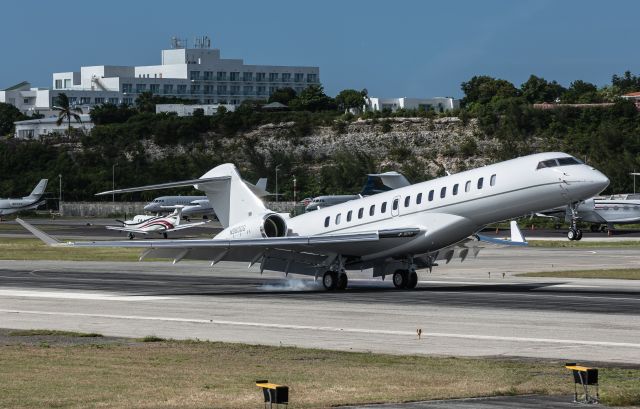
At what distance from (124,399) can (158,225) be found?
267 feet

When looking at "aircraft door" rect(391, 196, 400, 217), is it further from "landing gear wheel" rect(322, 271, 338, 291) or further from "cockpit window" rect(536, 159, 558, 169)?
"cockpit window" rect(536, 159, 558, 169)

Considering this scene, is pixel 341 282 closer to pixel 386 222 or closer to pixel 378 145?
pixel 386 222

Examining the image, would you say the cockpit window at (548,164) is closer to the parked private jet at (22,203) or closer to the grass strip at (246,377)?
the grass strip at (246,377)

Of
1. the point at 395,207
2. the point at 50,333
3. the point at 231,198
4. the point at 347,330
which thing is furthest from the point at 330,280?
the point at 50,333

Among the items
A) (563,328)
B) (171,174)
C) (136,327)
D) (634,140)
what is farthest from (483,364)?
(171,174)

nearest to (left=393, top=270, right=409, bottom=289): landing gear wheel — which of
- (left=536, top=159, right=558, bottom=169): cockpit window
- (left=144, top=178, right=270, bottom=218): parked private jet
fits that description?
(left=536, top=159, right=558, bottom=169): cockpit window

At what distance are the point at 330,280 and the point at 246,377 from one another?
21.3m

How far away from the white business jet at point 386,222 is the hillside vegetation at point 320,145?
96124 mm

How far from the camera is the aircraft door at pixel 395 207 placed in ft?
131

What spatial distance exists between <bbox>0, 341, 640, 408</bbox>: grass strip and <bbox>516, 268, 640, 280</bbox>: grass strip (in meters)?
25.2

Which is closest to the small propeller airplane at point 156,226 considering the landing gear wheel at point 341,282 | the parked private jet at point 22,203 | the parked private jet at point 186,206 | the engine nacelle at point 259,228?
the parked private jet at point 186,206

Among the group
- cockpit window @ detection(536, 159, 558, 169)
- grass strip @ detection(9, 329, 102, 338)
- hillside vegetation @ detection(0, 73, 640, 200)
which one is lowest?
grass strip @ detection(9, 329, 102, 338)

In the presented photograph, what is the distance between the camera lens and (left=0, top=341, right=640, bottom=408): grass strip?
1702cm

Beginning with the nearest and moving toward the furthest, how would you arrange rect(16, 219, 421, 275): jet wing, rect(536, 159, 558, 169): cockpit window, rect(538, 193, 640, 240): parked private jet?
rect(536, 159, 558, 169): cockpit window, rect(16, 219, 421, 275): jet wing, rect(538, 193, 640, 240): parked private jet
